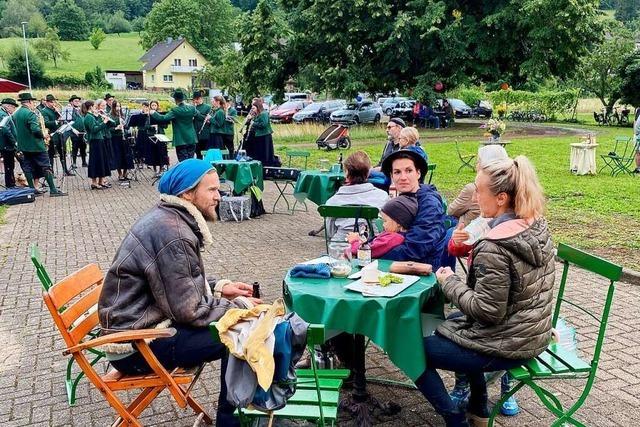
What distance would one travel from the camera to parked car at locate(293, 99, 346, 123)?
31844 mm

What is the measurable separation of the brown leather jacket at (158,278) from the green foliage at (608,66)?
34144 millimetres

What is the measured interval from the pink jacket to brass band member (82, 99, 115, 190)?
10.5m

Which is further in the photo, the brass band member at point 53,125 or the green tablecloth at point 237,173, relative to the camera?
the brass band member at point 53,125

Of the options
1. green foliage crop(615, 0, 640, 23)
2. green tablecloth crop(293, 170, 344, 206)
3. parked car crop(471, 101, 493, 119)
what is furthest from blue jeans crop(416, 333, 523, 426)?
green foliage crop(615, 0, 640, 23)

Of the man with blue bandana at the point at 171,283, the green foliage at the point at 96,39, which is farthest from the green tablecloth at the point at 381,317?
the green foliage at the point at 96,39

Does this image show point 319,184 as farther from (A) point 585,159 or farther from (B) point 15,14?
(B) point 15,14

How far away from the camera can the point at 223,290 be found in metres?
3.65

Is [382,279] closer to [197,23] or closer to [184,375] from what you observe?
[184,375]

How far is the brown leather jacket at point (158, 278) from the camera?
3014 millimetres

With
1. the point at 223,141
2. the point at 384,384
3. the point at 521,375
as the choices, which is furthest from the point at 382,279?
the point at 223,141

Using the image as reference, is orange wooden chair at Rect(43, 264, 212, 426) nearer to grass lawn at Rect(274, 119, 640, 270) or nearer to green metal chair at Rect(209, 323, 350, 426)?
green metal chair at Rect(209, 323, 350, 426)

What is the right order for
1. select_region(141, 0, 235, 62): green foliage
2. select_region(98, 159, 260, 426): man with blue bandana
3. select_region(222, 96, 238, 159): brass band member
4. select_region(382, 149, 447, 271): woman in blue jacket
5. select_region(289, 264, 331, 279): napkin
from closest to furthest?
select_region(98, 159, 260, 426): man with blue bandana → select_region(289, 264, 331, 279): napkin → select_region(382, 149, 447, 271): woman in blue jacket → select_region(222, 96, 238, 159): brass band member → select_region(141, 0, 235, 62): green foliage

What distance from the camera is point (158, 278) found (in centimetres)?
301

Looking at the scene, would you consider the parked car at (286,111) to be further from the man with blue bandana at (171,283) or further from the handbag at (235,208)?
the man with blue bandana at (171,283)
